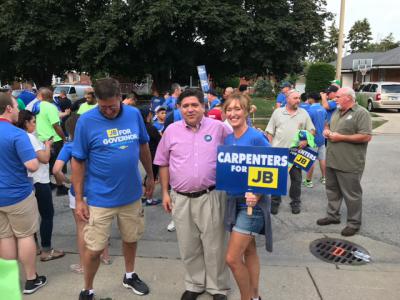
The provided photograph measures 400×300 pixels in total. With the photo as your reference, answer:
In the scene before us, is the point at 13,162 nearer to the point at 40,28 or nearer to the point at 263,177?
the point at 263,177

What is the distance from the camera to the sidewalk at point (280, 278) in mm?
3434

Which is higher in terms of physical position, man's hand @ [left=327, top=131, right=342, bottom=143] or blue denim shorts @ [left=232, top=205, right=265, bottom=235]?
man's hand @ [left=327, top=131, right=342, bottom=143]

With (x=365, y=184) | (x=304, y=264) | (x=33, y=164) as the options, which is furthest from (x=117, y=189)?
(x=365, y=184)

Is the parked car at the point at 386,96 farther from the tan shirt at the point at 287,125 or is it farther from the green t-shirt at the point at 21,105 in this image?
the green t-shirt at the point at 21,105

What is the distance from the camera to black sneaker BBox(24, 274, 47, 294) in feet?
11.4

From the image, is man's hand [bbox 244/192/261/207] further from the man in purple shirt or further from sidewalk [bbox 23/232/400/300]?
sidewalk [bbox 23/232/400/300]

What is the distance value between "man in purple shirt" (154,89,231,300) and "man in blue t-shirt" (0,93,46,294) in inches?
45.9

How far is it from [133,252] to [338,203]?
2982 mm

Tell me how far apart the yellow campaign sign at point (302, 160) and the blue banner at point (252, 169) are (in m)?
2.80

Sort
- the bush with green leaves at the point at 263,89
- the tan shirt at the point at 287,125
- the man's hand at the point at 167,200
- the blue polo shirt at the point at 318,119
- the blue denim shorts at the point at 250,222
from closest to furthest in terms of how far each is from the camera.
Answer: the blue denim shorts at the point at 250,222
the man's hand at the point at 167,200
the tan shirt at the point at 287,125
the blue polo shirt at the point at 318,119
the bush with green leaves at the point at 263,89

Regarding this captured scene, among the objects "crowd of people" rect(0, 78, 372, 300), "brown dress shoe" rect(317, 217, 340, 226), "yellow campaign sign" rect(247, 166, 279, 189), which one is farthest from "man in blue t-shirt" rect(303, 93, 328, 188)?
"yellow campaign sign" rect(247, 166, 279, 189)

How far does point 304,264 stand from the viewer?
4023mm

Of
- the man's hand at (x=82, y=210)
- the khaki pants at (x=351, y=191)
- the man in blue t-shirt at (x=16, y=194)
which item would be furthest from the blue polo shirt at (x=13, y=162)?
the khaki pants at (x=351, y=191)

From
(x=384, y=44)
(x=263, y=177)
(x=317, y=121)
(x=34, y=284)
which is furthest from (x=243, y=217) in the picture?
(x=384, y=44)
